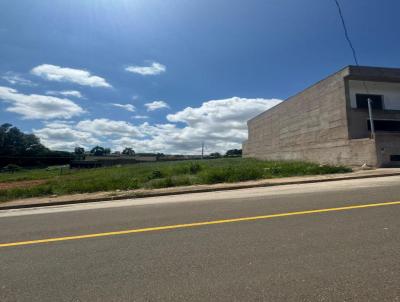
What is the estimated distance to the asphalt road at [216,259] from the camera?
274cm

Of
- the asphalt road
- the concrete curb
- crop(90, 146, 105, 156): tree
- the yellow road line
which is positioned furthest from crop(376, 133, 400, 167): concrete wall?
crop(90, 146, 105, 156): tree

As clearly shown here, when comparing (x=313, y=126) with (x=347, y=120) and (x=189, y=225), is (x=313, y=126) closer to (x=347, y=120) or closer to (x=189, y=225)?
(x=347, y=120)

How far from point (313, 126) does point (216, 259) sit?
981 inches

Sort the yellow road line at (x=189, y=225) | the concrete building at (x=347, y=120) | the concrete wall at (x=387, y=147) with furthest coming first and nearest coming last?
the concrete building at (x=347, y=120) → the concrete wall at (x=387, y=147) → the yellow road line at (x=189, y=225)

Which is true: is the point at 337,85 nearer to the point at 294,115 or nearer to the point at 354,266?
the point at 294,115

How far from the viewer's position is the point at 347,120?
68.7 ft

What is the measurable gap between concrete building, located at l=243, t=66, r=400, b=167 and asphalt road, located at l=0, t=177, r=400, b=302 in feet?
47.4

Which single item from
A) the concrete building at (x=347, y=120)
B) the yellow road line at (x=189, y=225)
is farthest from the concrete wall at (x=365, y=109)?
the yellow road line at (x=189, y=225)

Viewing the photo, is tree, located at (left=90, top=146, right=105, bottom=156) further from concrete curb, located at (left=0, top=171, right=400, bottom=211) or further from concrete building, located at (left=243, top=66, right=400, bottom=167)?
concrete curb, located at (left=0, top=171, right=400, bottom=211)

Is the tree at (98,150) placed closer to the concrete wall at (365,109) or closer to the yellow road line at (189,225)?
the concrete wall at (365,109)

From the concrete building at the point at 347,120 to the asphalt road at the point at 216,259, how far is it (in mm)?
14434

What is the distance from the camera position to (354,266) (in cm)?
311

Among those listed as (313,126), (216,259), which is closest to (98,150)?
(313,126)

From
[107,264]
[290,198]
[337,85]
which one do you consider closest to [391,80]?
[337,85]
